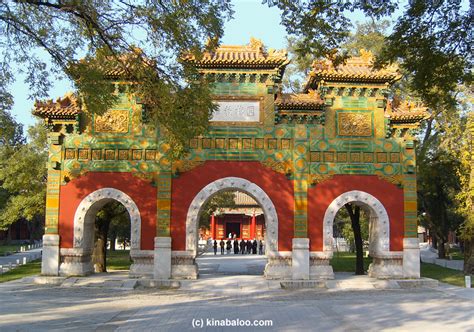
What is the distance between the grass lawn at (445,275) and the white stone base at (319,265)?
4535mm

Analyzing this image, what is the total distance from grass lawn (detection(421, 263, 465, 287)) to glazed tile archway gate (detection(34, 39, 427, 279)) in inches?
93.0

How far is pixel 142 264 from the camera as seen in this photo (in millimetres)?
16156

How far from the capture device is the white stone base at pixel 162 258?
15867 mm

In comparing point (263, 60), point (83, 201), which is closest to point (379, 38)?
point (263, 60)

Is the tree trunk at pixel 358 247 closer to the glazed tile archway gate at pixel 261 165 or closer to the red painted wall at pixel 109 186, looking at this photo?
the glazed tile archway gate at pixel 261 165

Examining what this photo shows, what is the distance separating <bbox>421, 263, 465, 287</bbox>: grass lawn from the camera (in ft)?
57.7

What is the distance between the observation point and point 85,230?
16.4 m

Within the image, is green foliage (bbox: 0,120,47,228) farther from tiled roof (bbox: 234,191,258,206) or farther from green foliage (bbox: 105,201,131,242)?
tiled roof (bbox: 234,191,258,206)

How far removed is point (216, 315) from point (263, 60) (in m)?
8.78

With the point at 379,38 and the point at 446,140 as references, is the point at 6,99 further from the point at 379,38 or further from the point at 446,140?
the point at 379,38

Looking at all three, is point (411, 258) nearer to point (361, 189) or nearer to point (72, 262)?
point (361, 189)

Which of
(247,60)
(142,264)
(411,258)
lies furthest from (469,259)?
(142,264)

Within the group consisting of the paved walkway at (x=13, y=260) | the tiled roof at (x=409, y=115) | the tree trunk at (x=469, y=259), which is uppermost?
the tiled roof at (x=409, y=115)

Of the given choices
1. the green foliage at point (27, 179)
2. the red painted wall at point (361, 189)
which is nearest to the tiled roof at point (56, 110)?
the green foliage at point (27, 179)
